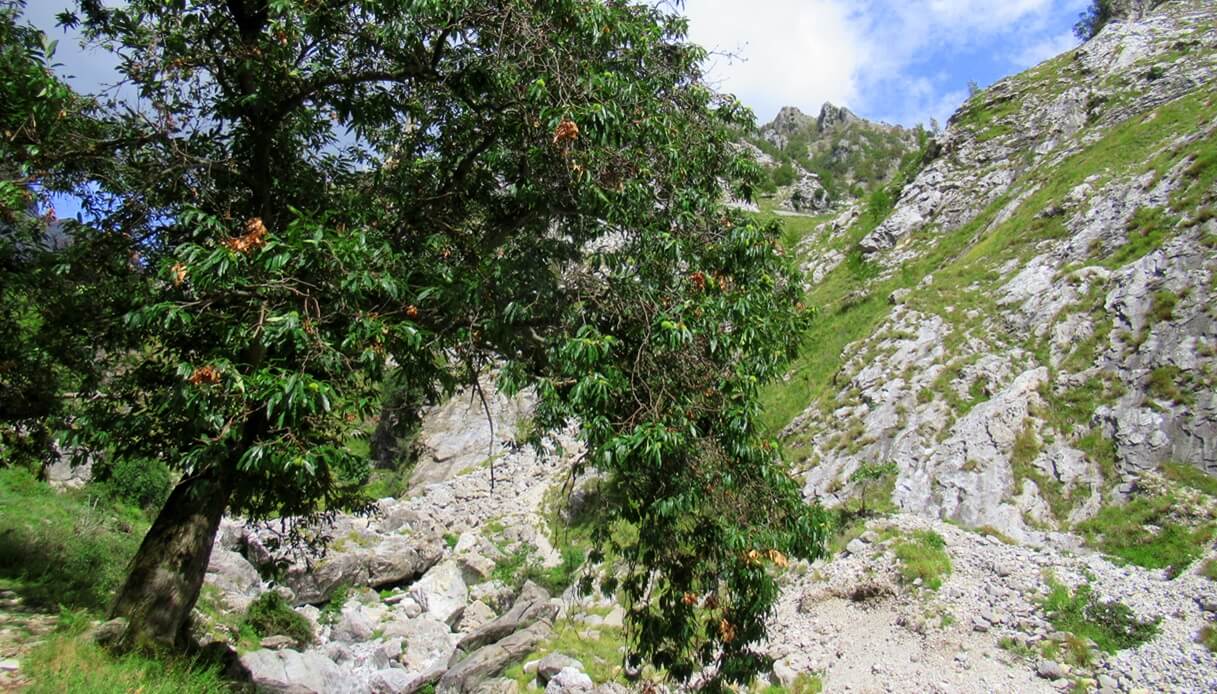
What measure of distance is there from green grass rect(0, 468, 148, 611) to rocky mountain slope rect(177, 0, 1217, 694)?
2188 mm

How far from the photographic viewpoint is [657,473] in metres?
5.71

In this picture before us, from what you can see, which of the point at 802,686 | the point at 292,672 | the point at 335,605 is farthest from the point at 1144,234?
the point at 335,605

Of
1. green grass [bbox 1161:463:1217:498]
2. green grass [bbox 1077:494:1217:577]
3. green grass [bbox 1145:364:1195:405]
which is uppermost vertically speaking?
green grass [bbox 1145:364:1195:405]

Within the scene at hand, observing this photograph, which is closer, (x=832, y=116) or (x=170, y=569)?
(x=170, y=569)

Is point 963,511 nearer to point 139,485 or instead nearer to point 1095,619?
point 1095,619

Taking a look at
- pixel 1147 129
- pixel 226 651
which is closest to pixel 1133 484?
pixel 226 651

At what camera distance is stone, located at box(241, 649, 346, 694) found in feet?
37.3

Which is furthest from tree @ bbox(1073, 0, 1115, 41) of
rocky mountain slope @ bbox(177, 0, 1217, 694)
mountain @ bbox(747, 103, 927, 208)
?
rocky mountain slope @ bbox(177, 0, 1217, 694)

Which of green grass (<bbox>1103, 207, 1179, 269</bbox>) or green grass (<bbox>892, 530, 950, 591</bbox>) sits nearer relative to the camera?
green grass (<bbox>892, 530, 950, 591</bbox>)

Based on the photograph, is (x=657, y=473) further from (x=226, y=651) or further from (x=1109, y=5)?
(x=1109, y=5)

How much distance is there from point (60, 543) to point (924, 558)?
57.7 feet

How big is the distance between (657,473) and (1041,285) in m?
22.5

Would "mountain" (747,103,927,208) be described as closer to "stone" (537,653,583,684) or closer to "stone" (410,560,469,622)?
"stone" (410,560,469,622)

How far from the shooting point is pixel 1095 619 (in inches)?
470
